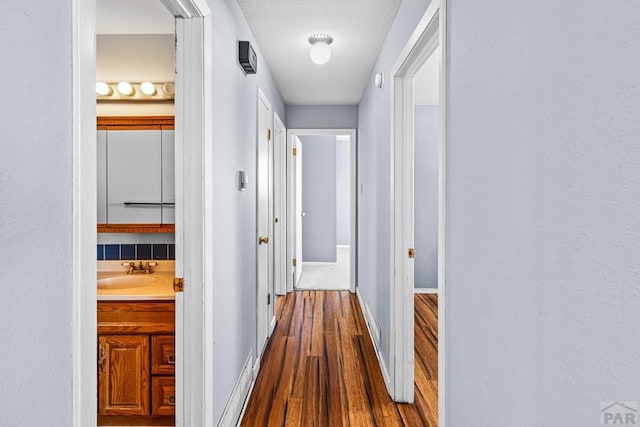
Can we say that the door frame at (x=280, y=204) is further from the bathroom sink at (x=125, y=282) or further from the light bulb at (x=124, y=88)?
the bathroom sink at (x=125, y=282)

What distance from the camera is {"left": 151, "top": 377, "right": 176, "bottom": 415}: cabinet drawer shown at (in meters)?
2.20

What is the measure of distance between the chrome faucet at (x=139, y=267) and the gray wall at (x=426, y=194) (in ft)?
12.3

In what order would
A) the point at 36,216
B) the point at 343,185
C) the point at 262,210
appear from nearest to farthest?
the point at 36,216 < the point at 262,210 < the point at 343,185

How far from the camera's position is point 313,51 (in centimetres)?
307

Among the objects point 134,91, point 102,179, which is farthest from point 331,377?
point 134,91

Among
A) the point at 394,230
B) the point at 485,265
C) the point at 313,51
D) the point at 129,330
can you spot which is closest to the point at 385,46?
the point at 313,51

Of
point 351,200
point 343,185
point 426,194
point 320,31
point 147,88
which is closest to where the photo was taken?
point 147,88

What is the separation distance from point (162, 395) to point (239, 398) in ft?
1.51

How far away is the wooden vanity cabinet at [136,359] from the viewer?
85.4 inches

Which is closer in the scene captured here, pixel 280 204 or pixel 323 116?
pixel 280 204

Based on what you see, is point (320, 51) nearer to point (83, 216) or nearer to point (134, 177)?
point (134, 177)

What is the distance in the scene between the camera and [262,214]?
134 inches

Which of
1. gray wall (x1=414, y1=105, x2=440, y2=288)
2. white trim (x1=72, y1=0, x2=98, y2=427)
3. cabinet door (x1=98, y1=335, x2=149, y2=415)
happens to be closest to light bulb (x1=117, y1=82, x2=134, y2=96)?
cabinet door (x1=98, y1=335, x2=149, y2=415)

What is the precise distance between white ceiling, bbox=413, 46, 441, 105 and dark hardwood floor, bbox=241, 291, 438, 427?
7.59 feet
